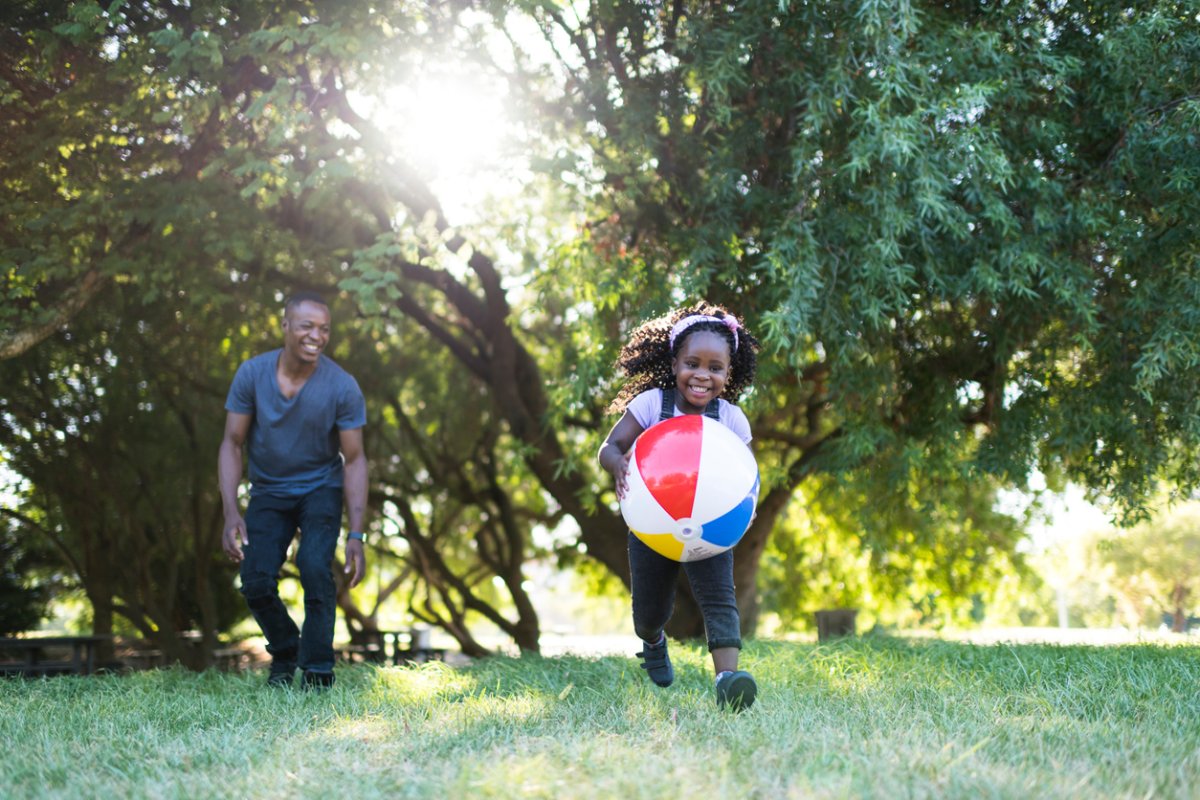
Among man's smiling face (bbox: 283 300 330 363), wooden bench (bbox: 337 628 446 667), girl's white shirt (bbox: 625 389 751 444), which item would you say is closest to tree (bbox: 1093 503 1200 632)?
wooden bench (bbox: 337 628 446 667)

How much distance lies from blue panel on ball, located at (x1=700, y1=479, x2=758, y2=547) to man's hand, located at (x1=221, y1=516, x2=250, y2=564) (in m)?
2.71

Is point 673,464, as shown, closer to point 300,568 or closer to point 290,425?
point 300,568

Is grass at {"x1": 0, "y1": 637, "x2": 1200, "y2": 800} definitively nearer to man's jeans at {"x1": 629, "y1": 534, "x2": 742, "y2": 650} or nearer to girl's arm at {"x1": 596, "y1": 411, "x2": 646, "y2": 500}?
man's jeans at {"x1": 629, "y1": 534, "x2": 742, "y2": 650}

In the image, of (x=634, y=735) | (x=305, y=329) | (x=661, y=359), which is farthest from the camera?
(x=305, y=329)

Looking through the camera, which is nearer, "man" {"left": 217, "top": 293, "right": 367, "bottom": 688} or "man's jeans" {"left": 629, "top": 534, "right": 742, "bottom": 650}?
"man's jeans" {"left": 629, "top": 534, "right": 742, "bottom": 650}

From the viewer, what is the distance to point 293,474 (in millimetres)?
5953

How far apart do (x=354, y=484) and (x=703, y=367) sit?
2249 millimetres

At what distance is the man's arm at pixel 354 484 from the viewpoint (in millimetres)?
5922

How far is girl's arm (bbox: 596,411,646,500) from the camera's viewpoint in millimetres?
4637

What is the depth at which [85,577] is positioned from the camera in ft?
50.1

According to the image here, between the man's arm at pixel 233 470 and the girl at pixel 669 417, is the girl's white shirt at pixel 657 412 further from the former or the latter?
the man's arm at pixel 233 470

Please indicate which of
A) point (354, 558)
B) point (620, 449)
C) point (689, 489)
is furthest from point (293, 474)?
point (689, 489)

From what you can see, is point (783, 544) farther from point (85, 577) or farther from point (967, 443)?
point (85, 577)

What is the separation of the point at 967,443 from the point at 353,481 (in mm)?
6375
